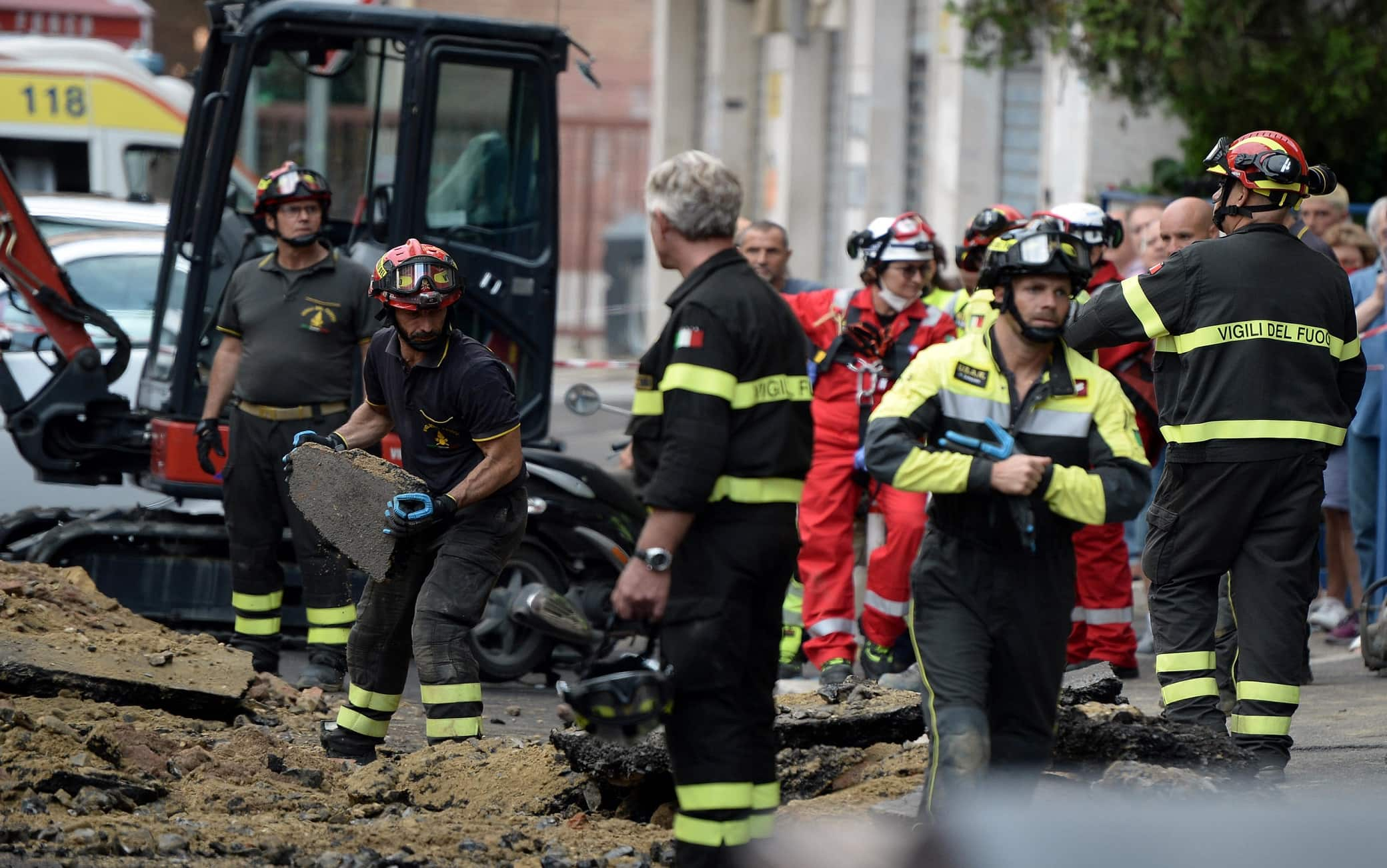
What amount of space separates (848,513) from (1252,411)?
256 cm

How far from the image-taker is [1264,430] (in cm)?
603

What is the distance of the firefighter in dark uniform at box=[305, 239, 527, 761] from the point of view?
6.52 metres

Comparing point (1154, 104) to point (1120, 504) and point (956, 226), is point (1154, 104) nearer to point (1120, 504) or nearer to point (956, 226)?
point (956, 226)

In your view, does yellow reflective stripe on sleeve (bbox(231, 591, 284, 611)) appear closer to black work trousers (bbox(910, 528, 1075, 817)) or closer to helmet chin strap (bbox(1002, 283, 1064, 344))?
black work trousers (bbox(910, 528, 1075, 817))

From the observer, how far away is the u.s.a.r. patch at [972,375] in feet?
16.8

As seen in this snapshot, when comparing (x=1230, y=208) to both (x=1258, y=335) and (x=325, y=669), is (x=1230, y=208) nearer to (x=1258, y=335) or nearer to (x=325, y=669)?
(x=1258, y=335)

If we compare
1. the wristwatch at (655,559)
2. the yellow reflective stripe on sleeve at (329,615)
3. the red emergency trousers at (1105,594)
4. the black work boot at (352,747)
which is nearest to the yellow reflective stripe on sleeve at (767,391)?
the wristwatch at (655,559)

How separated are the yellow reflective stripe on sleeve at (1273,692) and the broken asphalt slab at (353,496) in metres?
2.84

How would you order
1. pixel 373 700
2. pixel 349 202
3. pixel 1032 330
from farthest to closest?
1. pixel 349 202
2. pixel 373 700
3. pixel 1032 330

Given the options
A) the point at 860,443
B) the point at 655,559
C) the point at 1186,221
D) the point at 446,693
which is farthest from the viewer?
the point at 860,443

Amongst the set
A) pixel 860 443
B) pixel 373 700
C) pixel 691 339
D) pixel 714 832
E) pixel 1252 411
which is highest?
pixel 691 339

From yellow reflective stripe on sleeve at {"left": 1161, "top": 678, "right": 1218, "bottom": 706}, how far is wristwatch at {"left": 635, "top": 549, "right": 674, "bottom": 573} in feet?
7.40

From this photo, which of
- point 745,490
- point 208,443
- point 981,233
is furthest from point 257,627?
point 745,490

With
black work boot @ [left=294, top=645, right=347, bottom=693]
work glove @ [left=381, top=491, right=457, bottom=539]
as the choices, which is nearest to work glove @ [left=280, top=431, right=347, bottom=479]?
work glove @ [left=381, top=491, right=457, bottom=539]
